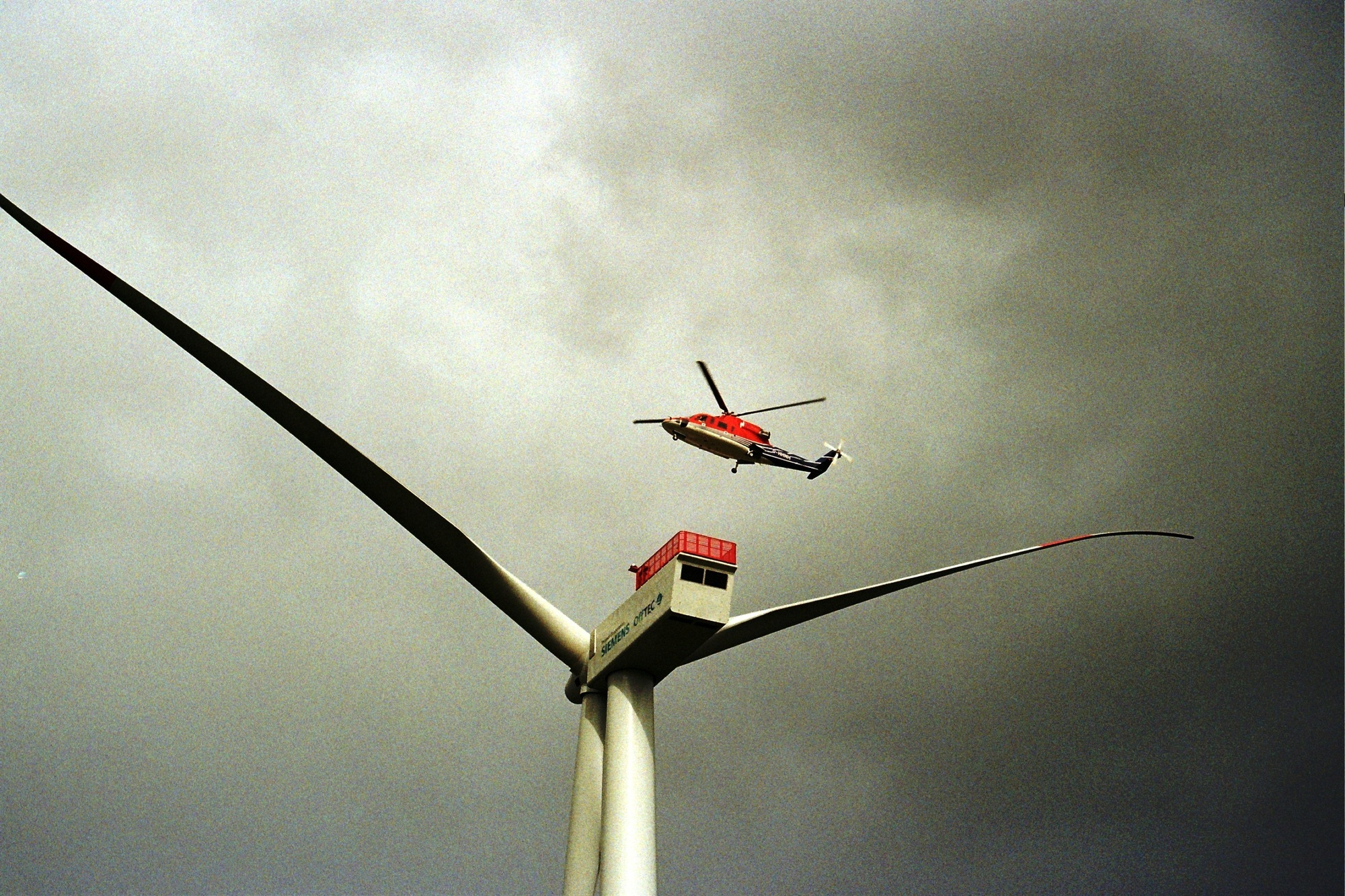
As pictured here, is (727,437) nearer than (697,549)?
No

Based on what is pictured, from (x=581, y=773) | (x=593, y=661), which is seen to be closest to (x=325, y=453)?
(x=593, y=661)

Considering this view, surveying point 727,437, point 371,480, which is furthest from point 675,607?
point 727,437

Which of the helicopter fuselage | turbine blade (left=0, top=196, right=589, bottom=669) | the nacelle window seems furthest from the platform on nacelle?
the helicopter fuselage

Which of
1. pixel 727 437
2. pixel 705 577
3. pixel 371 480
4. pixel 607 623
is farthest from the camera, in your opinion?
pixel 727 437

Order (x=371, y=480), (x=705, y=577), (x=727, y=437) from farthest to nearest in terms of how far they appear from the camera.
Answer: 1. (x=727, y=437)
2. (x=705, y=577)
3. (x=371, y=480)

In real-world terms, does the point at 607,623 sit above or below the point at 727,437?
below

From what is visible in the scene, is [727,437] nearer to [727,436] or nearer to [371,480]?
[727,436]

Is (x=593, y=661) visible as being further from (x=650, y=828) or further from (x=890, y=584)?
(x=890, y=584)
